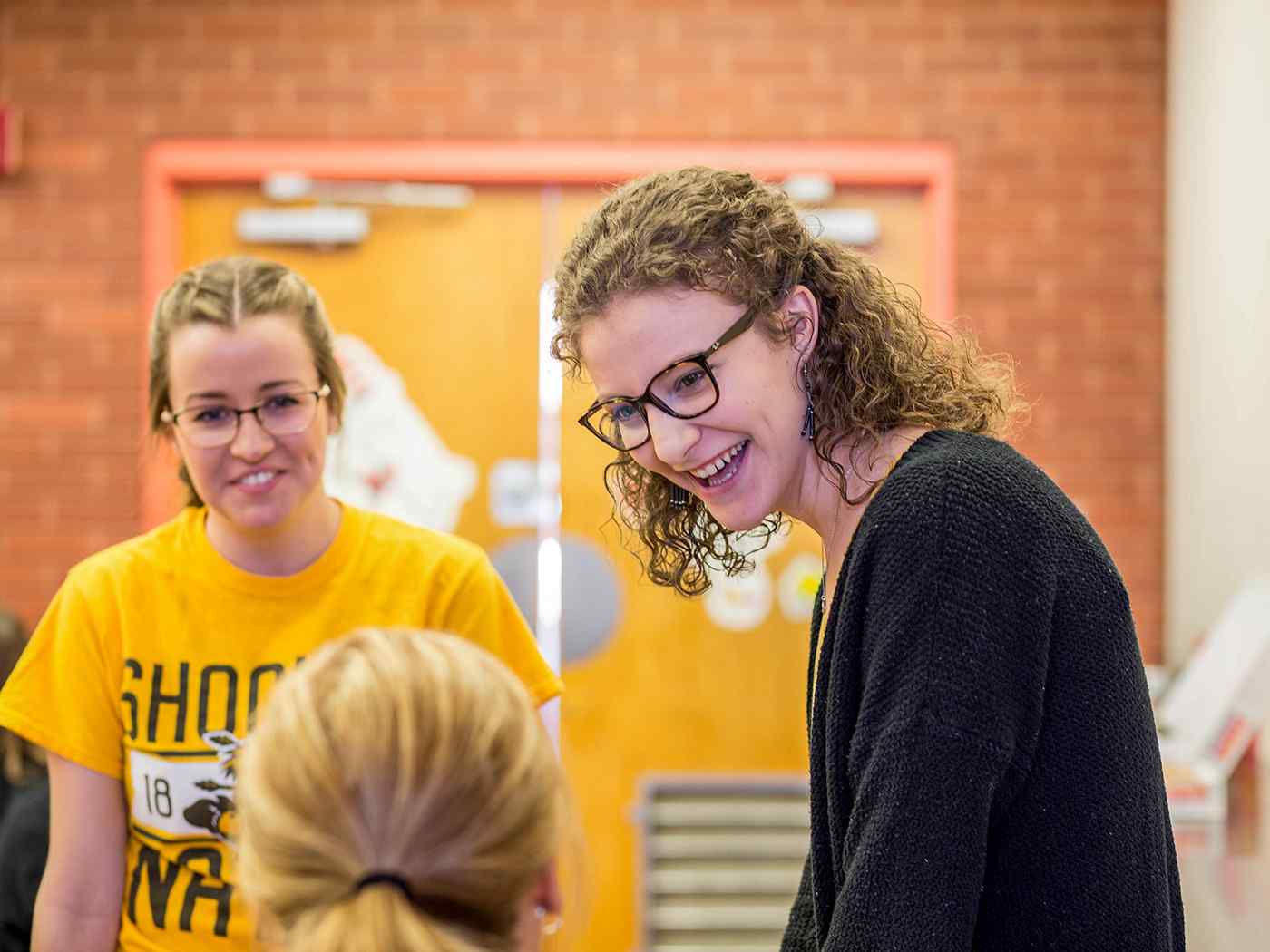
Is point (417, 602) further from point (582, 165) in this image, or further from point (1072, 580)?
point (582, 165)

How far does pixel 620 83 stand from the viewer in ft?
12.5

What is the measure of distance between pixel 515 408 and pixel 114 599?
223 centimetres

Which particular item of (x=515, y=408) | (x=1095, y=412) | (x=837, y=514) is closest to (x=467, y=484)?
(x=515, y=408)

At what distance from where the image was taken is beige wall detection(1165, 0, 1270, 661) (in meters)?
3.06

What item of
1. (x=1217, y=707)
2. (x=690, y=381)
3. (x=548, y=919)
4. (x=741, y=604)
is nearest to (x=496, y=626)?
(x=690, y=381)

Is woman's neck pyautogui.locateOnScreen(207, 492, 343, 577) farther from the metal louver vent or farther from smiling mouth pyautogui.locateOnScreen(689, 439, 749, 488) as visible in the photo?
the metal louver vent

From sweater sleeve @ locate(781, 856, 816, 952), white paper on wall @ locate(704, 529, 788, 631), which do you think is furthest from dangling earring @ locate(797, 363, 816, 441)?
white paper on wall @ locate(704, 529, 788, 631)

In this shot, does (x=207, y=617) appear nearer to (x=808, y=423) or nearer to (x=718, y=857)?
(x=808, y=423)

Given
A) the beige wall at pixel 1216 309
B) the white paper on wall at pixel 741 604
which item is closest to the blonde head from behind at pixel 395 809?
the beige wall at pixel 1216 309

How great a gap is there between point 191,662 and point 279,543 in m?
0.17

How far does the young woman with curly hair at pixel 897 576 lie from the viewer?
1.06m

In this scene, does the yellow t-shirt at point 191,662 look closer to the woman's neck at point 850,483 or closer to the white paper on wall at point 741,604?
the woman's neck at point 850,483

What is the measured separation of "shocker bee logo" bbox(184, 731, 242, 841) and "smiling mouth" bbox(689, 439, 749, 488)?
0.65 metres

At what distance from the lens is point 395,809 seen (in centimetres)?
86
